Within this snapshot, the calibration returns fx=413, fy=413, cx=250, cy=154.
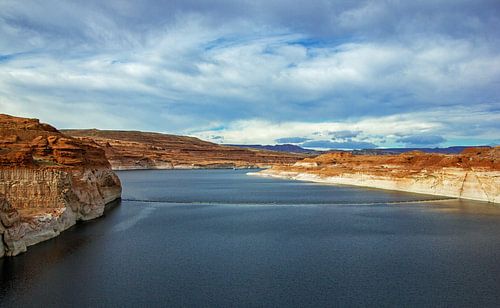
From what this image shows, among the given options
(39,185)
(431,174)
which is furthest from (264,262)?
(431,174)

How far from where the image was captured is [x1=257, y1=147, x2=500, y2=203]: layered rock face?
53531 millimetres

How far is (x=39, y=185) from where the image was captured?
31.1 metres

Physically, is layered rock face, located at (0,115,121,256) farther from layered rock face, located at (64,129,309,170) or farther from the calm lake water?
layered rock face, located at (64,129,309,170)

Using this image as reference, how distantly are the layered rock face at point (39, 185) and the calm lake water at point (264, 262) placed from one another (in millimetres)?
1213

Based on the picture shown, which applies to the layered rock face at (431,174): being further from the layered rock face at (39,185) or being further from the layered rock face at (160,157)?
the layered rock face at (160,157)

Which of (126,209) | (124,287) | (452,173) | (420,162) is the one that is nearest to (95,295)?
(124,287)

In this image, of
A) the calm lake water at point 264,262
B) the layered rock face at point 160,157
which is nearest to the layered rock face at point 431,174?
the calm lake water at point 264,262

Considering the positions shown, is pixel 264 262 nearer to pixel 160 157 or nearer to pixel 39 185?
pixel 39 185

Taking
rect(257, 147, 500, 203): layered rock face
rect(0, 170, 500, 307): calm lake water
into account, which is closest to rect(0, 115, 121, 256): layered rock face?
rect(0, 170, 500, 307): calm lake water

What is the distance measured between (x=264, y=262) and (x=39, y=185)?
1875 cm

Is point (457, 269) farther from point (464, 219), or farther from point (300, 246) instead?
point (464, 219)

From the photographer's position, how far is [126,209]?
45.9 metres

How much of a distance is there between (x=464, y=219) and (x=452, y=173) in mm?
22127

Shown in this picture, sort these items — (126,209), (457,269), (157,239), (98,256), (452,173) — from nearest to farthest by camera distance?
(457,269) → (98,256) → (157,239) → (126,209) → (452,173)
